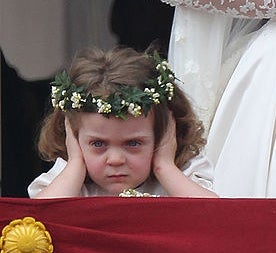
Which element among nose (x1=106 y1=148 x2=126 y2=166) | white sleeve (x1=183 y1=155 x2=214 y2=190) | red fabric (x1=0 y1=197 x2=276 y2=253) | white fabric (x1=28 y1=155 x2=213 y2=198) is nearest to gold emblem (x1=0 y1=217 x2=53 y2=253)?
red fabric (x1=0 y1=197 x2=276 y2=253)

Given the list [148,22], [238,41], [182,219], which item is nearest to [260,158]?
[238,41]

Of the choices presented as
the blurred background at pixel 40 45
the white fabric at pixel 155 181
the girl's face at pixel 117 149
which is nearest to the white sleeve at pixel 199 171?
the white fabric at pixel 155 181

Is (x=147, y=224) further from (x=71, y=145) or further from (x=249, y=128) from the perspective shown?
(x=249, y=128)

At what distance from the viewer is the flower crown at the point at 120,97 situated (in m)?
2.16

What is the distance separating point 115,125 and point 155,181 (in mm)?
233

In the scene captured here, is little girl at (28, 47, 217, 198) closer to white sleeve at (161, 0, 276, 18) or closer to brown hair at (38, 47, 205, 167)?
brown hair at (38, 47, 205, 167)

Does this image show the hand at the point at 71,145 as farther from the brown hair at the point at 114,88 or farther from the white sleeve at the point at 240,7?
the white sleeve at the point at 240,7

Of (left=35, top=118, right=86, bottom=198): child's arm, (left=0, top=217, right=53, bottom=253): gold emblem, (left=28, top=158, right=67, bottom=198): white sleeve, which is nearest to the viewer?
(left=0, top=217, right=53, bottom=253): gold emblem

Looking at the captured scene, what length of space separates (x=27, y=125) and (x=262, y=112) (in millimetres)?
777

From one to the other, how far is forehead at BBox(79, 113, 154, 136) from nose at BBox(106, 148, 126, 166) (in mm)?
37

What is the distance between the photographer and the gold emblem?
185 cm

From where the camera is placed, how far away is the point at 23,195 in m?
3.15

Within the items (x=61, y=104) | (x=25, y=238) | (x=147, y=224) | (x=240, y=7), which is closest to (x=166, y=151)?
(x=61, y=104)

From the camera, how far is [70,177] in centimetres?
227
